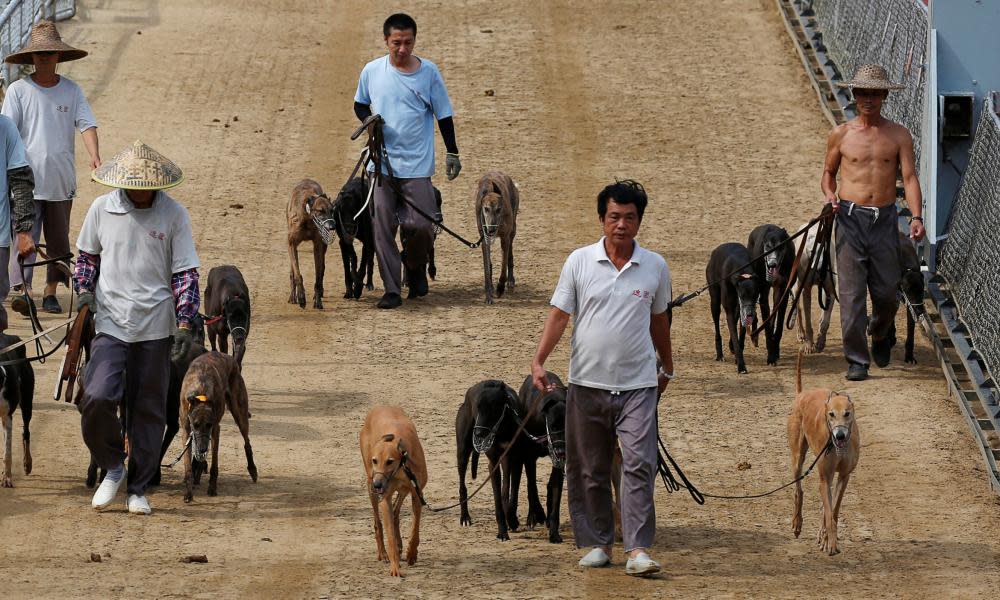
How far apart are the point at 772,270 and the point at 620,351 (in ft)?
17.5

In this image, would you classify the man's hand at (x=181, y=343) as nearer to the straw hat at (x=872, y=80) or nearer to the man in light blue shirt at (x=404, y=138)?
the man in light blue shirt at (x=404, y=138)

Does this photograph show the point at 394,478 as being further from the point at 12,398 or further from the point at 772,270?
the point at 772,270

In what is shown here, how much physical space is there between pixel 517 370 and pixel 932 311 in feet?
13.1

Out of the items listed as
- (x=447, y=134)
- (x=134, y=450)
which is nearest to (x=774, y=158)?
(x=447, y=134)

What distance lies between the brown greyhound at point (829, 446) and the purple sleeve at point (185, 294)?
3.59 m

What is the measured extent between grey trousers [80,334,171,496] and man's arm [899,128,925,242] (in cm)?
547

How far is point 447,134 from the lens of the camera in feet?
49.0

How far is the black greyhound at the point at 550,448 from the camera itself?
9172 millimetres

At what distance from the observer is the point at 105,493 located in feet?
31.9

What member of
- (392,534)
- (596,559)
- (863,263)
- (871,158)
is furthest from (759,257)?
(392,534)

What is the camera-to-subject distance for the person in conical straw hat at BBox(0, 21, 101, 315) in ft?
44.5

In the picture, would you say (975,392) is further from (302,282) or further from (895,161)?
(302,282)

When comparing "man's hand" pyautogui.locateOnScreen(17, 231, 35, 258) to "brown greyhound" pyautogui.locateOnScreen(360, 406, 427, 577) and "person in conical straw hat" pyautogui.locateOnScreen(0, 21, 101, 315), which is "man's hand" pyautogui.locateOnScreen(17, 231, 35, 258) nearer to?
"brown greyhound" pyautogui.locateOnScreen(360, 406, 427, 577)

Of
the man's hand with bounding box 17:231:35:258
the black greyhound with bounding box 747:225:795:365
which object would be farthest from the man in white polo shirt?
the black greyhound with bounding box 747:225:795:365
